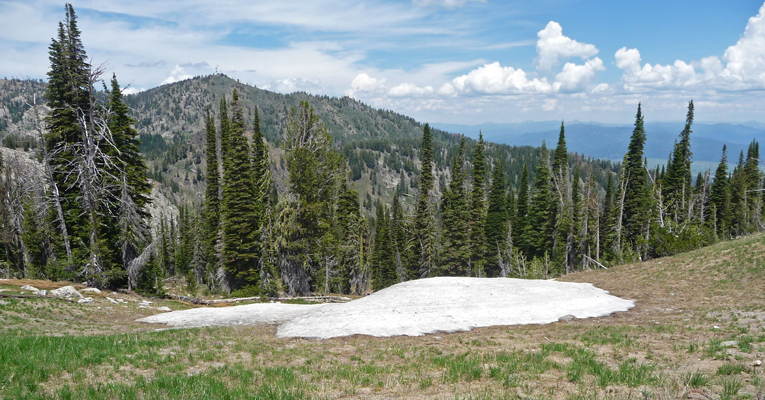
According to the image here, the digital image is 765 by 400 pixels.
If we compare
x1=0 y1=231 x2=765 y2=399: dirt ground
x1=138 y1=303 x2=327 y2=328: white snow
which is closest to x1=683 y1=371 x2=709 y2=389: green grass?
x1=0 y1=231 x2=765 y2=399: dirt ground

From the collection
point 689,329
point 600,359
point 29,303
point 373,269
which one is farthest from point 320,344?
point 373,269

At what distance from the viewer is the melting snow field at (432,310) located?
15.7 m

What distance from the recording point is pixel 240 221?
138 feet

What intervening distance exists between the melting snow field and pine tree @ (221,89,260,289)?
62.9 feet

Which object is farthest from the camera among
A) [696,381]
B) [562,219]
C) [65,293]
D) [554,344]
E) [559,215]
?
[559,215]

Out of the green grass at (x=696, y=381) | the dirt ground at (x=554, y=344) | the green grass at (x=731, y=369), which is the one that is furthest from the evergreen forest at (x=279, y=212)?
the green grass at (x=696, y=381)

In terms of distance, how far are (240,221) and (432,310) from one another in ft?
99.7

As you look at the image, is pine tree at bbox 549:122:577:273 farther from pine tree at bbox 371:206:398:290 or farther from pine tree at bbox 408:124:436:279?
pine tree at bbox 371:206:398:290

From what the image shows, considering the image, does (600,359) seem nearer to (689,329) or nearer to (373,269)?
(689,329)

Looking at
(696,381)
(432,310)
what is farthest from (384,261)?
(696,381)

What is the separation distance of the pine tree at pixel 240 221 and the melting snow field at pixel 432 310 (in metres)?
19.2

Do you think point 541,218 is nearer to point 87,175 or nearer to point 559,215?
point 559,215

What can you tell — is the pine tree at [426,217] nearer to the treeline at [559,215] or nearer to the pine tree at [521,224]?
the treeline at [559,215]

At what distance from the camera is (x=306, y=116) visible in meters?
32.5
